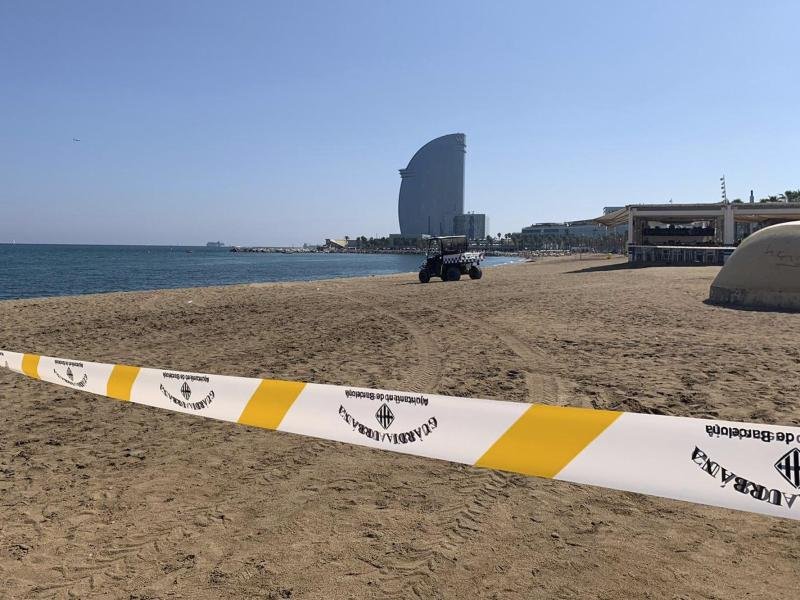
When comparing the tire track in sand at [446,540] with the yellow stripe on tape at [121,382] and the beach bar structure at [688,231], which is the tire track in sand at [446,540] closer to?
the yellow stripe on tape at [121,382]

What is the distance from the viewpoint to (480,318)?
14.1 metres

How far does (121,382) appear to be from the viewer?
22.6ft

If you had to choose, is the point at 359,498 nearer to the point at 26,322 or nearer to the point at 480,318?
the point at 480,318

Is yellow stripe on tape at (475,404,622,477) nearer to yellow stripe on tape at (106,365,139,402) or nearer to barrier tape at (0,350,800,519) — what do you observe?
barrier tape at (0,350,800,519)

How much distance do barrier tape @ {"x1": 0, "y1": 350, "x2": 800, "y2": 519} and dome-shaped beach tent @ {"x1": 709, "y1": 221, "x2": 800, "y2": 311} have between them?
13.6 m

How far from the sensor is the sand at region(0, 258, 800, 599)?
322cm

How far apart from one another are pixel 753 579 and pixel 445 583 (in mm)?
1810

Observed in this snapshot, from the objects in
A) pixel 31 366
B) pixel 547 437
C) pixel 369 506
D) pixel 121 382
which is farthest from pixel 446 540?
pixel 31 366

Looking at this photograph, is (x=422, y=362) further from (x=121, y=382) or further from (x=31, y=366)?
(x=31, y=366)

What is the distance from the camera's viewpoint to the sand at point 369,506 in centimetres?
322

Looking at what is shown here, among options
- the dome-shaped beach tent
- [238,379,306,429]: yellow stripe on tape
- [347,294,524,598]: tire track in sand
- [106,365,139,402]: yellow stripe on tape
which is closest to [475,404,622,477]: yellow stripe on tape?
[347,294,524,598]: tire track in sand

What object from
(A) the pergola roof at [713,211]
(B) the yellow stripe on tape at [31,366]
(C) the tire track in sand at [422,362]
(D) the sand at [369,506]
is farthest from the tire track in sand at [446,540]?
(A) the pergola roof at [713,211]

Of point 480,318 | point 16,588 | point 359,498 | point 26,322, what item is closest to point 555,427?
point 359,498

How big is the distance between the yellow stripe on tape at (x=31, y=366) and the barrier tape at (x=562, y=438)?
4.71 m
